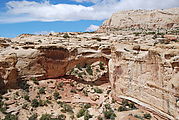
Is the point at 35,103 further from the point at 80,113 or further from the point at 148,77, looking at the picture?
the point at 148,77

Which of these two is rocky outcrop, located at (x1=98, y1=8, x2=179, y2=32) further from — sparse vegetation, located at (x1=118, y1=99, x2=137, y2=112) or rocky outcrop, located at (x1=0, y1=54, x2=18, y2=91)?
rocky outcrop, located at (x1=0, y1=54, x2=18, y2=91)

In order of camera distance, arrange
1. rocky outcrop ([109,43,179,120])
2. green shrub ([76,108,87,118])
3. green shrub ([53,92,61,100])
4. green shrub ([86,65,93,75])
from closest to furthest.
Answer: rocky outcrop ([109,43,179,120]) < green shrub ([76,108,87,118]) < green shrub ([53,92,61,100]) < green shrub ([86,65,93,75])

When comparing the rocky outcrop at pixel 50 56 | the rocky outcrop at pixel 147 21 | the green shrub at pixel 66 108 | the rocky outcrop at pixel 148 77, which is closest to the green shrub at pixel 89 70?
the rocky outcrop at pixel 50 56

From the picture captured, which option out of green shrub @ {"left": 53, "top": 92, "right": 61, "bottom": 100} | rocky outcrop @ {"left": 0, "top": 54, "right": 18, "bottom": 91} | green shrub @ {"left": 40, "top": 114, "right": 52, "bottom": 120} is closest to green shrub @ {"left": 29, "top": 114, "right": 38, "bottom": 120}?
green shrub @ {"left": 40, "top": 114, "right": 52, "bottom": 120}

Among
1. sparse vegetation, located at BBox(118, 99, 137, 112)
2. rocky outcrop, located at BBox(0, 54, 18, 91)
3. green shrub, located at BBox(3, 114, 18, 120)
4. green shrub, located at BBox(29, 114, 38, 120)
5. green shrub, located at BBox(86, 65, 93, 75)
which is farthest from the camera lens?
green shrub, located at BBox(86, 65, 93, 75)

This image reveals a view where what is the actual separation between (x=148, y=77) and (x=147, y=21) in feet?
119

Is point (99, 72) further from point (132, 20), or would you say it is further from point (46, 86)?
point (132, 20)

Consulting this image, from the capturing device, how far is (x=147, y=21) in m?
48.0

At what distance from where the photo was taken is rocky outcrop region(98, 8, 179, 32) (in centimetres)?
4316

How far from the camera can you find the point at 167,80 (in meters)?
12.5

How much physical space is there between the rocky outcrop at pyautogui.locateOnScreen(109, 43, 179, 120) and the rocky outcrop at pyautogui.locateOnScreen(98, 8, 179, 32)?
26.3 metres

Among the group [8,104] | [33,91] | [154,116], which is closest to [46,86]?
[33,91]

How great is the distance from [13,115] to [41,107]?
9.20 ft

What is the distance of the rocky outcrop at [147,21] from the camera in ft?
142
